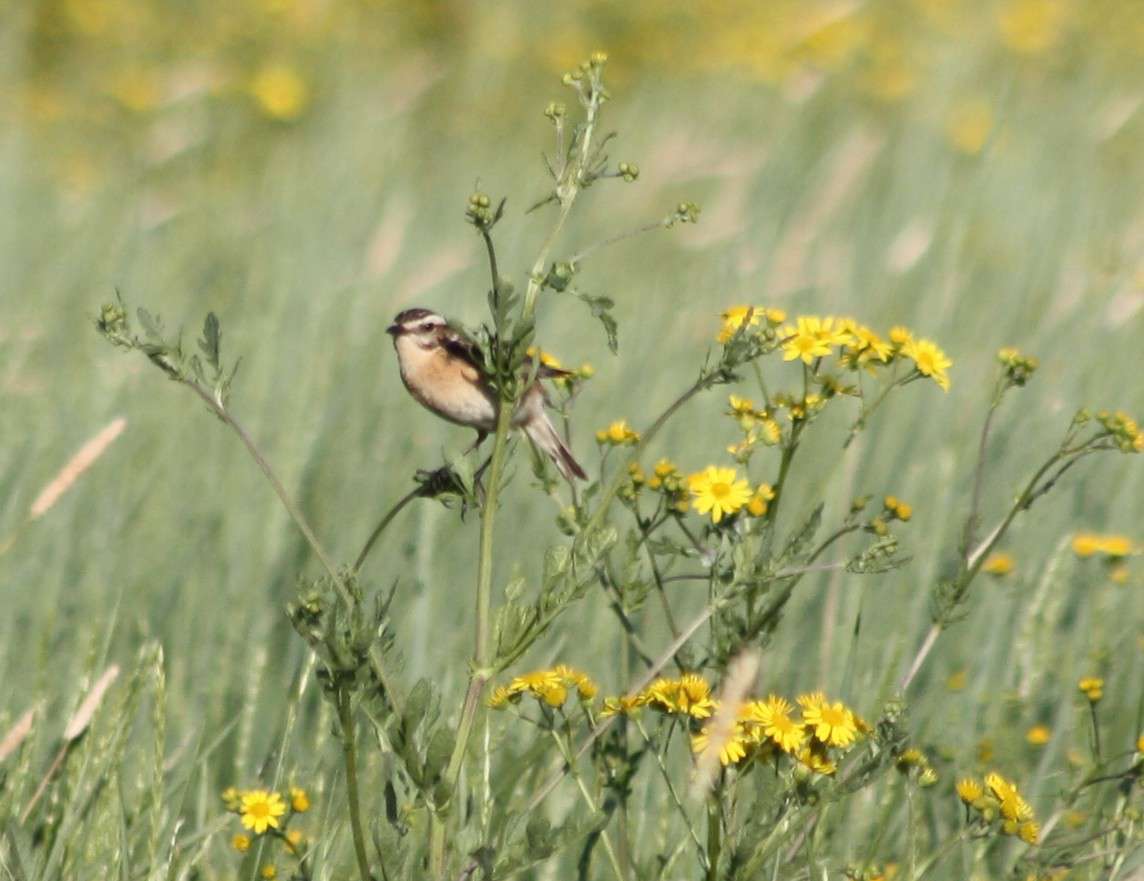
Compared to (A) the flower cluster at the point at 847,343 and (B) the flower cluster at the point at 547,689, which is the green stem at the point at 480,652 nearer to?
(B) the flower cluster at the point at 547,689

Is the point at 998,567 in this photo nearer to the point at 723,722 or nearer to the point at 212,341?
the point at 723,722

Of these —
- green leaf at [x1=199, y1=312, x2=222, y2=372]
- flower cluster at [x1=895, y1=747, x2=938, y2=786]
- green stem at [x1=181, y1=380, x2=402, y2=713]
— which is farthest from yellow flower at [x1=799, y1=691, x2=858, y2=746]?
green leaf at [x1=199, y1=312, x2=222, y2=372]

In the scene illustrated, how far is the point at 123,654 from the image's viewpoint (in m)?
3.88

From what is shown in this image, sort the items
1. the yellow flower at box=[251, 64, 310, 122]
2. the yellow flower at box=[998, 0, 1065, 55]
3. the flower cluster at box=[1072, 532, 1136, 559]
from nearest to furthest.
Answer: the flower cluster at box=[1072, 532, 1136, 559] < the yellow flower at box=[251, 64, 310, 122] < the yellow flower at box=[998, 0, 1065, 55]

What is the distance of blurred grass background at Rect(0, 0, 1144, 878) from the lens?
12.4 ft

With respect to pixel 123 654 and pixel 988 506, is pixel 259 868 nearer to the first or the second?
pixel 123 654

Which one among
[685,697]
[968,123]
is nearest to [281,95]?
[968,123]

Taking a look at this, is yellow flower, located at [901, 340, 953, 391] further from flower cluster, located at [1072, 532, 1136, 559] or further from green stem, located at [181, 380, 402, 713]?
flower cluster, located at [1072, 532, 1136, 559]

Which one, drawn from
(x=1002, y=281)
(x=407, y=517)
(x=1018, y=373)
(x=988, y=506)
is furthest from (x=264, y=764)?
(x=1002, y=281)

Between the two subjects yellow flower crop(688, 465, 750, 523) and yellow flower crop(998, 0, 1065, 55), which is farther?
yellow flower crop(998, 0, 1065, 55)

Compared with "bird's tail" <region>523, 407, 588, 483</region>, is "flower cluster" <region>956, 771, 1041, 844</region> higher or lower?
lower

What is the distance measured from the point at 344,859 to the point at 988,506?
210cm

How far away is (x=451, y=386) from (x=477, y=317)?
2129 mm

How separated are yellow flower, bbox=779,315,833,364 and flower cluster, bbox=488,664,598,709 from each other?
1.85ft
